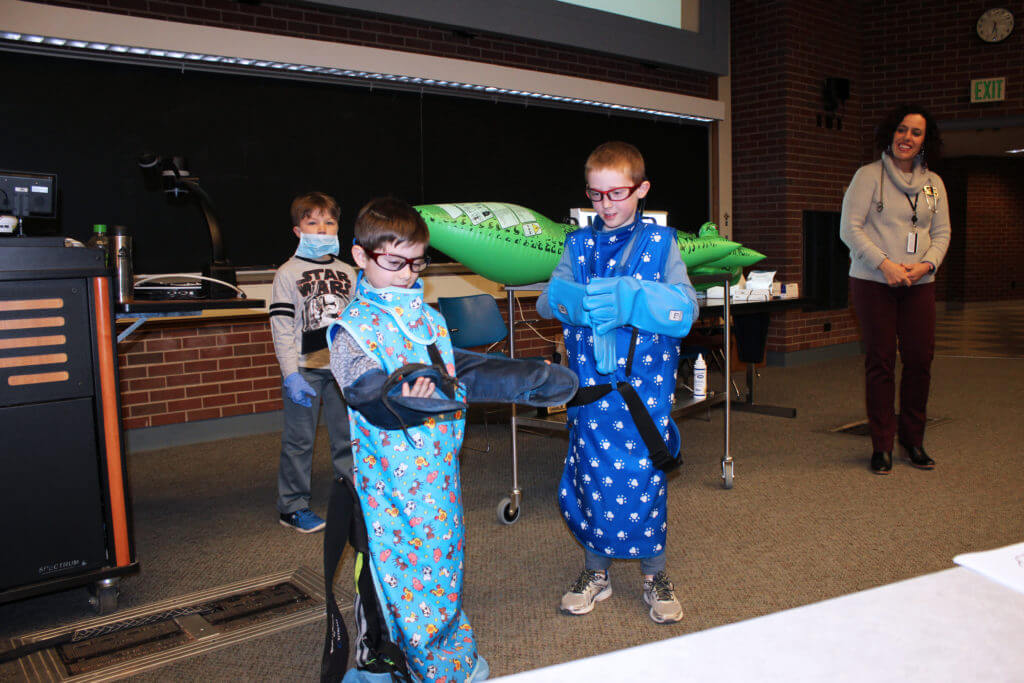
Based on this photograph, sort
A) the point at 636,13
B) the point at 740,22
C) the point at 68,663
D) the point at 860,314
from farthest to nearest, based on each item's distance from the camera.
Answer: the point at 740,22 < the point at 636,13 < the point at 860,314 < the point at 68,663

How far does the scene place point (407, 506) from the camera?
1657 mm

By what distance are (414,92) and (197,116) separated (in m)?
1.46

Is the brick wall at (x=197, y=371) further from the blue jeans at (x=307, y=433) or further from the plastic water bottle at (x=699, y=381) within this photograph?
the plastic water bottle at (x=699, y=381)

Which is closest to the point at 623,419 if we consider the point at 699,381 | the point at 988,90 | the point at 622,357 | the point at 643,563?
the point at 622,357

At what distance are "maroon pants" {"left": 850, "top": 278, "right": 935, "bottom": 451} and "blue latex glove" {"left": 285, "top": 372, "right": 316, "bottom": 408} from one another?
2.60 metres

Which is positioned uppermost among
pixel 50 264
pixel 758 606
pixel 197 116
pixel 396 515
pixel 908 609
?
pixel 197 116

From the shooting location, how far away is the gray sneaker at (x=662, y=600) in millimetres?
2246

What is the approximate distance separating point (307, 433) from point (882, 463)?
2758 mm

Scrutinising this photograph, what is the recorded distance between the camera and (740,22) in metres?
7.36

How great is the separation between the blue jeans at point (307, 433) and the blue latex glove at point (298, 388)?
0.20 metres

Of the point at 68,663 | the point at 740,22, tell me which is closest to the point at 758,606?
the point at 68,663

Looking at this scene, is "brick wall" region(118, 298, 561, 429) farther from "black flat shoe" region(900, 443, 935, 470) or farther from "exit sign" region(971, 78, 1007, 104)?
"exit sign" region(971, 78, 1007, 104)

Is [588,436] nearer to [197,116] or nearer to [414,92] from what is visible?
[197,116]

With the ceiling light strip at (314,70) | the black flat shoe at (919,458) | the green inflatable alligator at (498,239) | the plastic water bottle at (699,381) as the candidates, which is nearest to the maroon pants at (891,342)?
the black flat shoe at (919,458)
